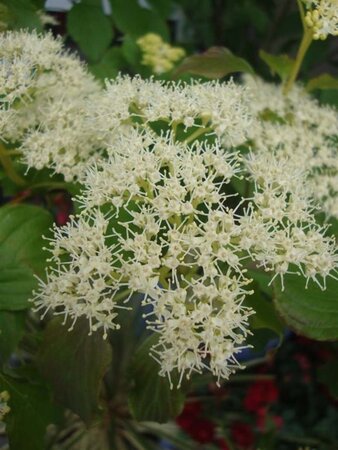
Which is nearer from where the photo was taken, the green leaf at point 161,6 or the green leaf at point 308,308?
the green leaf at point 308,308

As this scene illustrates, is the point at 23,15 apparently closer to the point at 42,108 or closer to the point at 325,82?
the point at 42,108

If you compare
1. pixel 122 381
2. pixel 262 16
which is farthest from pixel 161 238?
pixel 262 16

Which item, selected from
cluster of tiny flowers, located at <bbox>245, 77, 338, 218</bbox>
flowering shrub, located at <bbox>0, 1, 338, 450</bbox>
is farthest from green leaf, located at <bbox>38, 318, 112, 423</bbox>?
cluster of tiny flowers, located at <bbox>245, 77, 338, 218</bbox>

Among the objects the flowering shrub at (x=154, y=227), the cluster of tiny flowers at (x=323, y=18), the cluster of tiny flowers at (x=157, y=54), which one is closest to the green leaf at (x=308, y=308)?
the flowering shrub at (x=154, y=227)

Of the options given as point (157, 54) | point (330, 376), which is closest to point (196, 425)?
point (330, 376)

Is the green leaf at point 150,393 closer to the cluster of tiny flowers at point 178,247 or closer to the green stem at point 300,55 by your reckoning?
the cluster of tiny flowers at point 178,247

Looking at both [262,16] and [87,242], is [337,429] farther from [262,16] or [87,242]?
[262,16]
